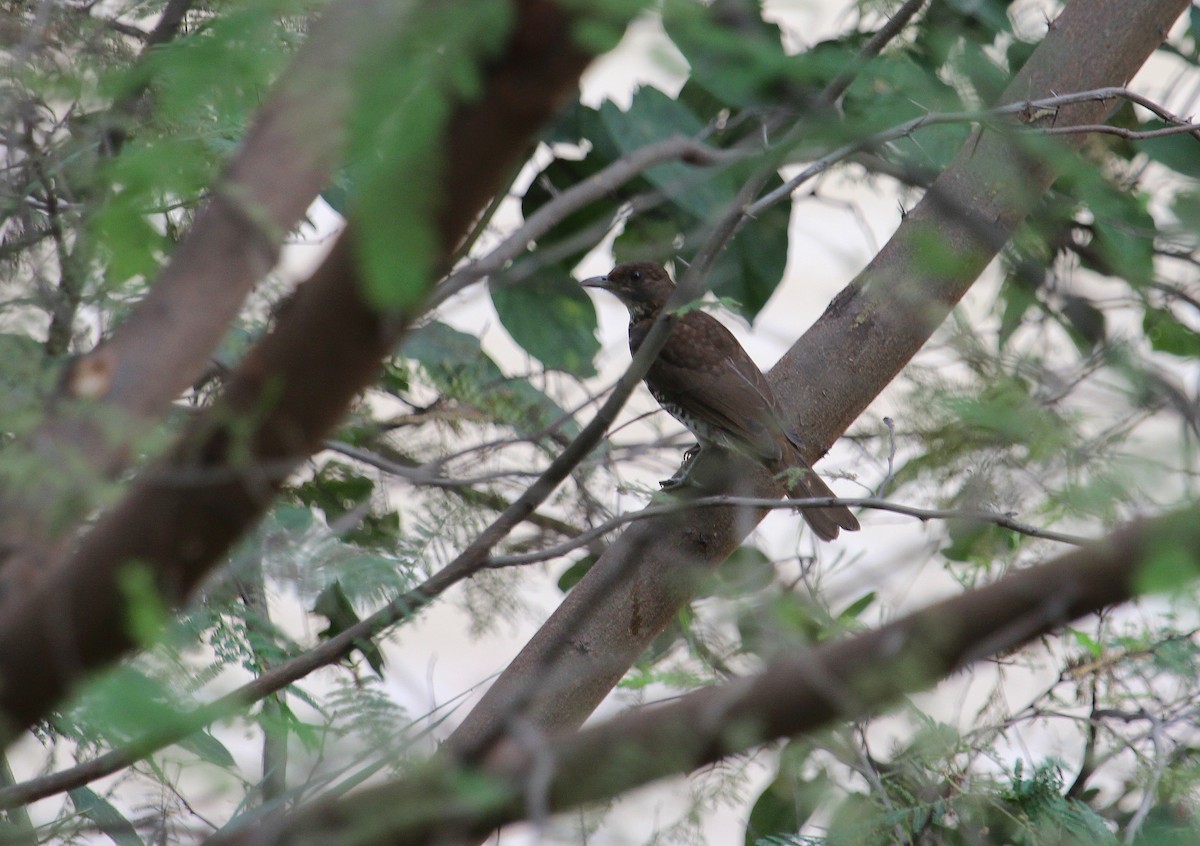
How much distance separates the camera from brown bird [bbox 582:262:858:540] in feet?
12.5

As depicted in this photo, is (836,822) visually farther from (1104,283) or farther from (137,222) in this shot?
(1104,283)

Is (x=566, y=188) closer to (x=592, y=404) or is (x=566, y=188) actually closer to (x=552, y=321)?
(x=552, y=321)

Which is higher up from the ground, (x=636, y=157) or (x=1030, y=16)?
(x=1030, y=16)

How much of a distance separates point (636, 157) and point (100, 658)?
3.00 ft

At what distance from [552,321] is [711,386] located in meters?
1.04

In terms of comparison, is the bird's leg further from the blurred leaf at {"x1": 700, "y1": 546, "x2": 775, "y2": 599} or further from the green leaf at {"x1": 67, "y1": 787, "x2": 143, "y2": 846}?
the green leaf at {"x1": 67, "y1": 787, "x2": 143, "y2": 846}

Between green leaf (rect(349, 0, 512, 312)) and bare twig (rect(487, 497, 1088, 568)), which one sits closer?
green leaf (rect(349, 0, 512, 312))

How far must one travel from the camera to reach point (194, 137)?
223cm

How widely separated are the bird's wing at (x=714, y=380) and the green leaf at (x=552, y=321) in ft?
1.94

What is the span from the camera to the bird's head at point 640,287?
475 cm

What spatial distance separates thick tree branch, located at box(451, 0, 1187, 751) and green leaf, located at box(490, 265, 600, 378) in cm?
56

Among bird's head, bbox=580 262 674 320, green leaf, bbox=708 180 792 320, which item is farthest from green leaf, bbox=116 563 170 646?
bird's head, bbox=580 262 674 320

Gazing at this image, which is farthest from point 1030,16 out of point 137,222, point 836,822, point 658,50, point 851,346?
point 137,222

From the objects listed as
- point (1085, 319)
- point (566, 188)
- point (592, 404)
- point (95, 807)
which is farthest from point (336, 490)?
point (1085, 319)
